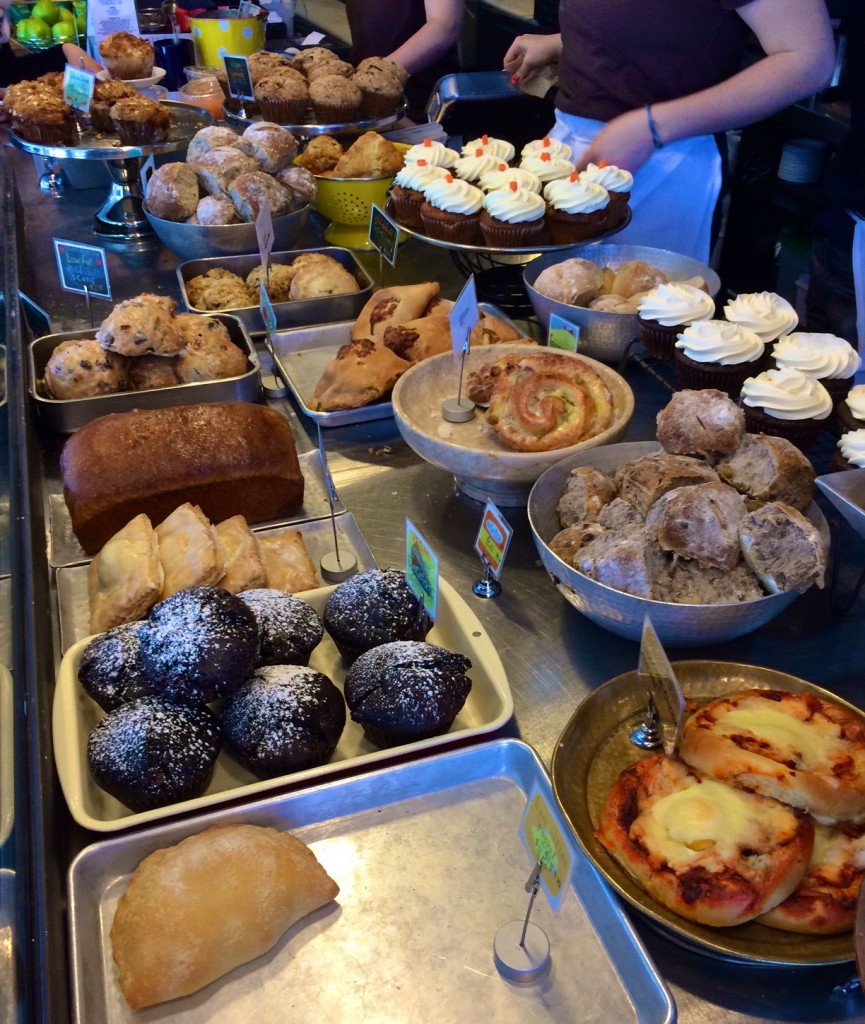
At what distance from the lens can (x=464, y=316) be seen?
2.07m

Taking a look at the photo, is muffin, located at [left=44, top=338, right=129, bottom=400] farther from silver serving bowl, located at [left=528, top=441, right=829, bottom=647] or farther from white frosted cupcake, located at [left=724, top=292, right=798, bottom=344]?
white frosted cupcake, located at [left=724, top=292, right=798, bottom=344]

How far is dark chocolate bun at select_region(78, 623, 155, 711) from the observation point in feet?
4.83

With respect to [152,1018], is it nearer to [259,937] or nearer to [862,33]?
[259,937]

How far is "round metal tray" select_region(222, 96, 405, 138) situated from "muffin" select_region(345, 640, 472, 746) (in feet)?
9.71

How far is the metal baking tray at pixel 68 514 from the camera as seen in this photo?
1956 mm

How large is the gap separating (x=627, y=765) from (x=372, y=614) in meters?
0.53

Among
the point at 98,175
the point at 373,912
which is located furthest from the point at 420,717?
the point at 98,175

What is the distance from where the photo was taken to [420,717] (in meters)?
1.42

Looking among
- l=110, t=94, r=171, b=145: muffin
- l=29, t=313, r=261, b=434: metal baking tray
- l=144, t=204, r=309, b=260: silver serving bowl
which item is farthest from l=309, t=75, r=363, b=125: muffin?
l=29, t=313, r=261, b=434: metal baking tray

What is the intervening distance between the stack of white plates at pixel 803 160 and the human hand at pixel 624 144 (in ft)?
8.14

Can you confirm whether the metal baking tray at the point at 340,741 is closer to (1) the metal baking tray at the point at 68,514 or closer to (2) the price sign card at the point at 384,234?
(1) the metal baking tray at the point at 68,514

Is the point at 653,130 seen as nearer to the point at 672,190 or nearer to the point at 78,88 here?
the point at 672,190

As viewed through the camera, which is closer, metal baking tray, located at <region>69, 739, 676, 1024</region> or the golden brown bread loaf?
metal baking tray, located at <region>69, 739, 676, 1024</region>

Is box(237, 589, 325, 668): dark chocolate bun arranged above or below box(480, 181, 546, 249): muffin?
below
